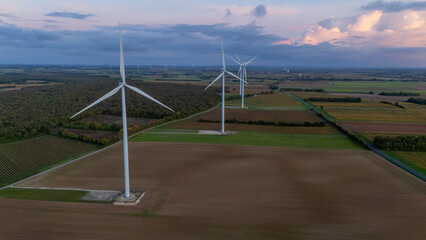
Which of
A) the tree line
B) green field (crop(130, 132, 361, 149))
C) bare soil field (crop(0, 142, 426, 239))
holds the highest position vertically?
the tree line

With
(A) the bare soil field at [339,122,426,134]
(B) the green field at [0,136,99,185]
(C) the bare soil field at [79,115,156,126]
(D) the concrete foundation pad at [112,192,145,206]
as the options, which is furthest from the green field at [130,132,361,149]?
(D) the concrete foundation pad at [112,192,145,206]

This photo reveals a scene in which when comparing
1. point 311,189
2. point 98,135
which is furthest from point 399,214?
point 98,135

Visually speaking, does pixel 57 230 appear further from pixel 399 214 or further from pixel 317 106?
pixel 317 106

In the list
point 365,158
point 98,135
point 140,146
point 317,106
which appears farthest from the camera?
point 317,106

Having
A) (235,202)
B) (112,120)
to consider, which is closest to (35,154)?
(112,120)

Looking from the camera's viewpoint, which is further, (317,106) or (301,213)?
(317,106)

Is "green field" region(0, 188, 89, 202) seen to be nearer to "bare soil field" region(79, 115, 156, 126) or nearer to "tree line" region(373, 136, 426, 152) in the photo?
"bare soil field" region(79, 115, 156, 126)
